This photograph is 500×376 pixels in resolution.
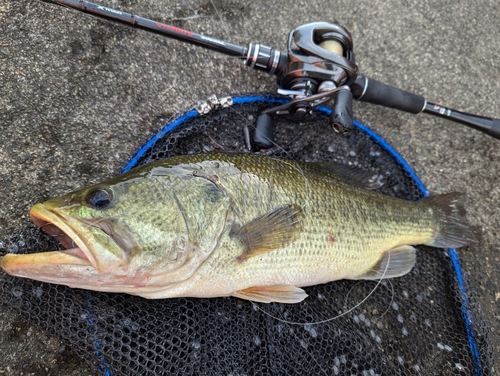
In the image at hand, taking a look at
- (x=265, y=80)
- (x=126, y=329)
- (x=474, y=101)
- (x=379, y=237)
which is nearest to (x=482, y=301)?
(x=379, y=237)

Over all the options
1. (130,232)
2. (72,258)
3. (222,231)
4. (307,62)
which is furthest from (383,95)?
(72,258)

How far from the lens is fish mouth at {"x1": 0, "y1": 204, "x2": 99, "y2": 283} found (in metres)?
1.46

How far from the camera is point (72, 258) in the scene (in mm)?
1481

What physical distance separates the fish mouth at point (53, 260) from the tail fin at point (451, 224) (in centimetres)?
202

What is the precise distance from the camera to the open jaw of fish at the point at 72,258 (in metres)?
1.47

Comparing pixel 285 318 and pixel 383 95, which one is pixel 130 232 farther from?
pixel 383 95

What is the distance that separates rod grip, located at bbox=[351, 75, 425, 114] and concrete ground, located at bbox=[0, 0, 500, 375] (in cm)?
47

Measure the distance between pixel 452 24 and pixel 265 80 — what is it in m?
1.92

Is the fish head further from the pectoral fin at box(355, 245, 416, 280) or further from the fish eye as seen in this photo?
the pectoral fin at box(355, 245, 416, 280)

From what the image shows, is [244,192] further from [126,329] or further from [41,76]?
A: [41,76]

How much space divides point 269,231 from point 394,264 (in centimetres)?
93

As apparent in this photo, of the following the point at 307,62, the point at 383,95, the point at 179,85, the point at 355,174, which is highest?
the point at 307,62

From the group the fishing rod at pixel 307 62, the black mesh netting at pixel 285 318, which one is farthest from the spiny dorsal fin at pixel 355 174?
the fishing rod at pixel 307 62

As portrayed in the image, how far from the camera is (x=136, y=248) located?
61.9 inches
